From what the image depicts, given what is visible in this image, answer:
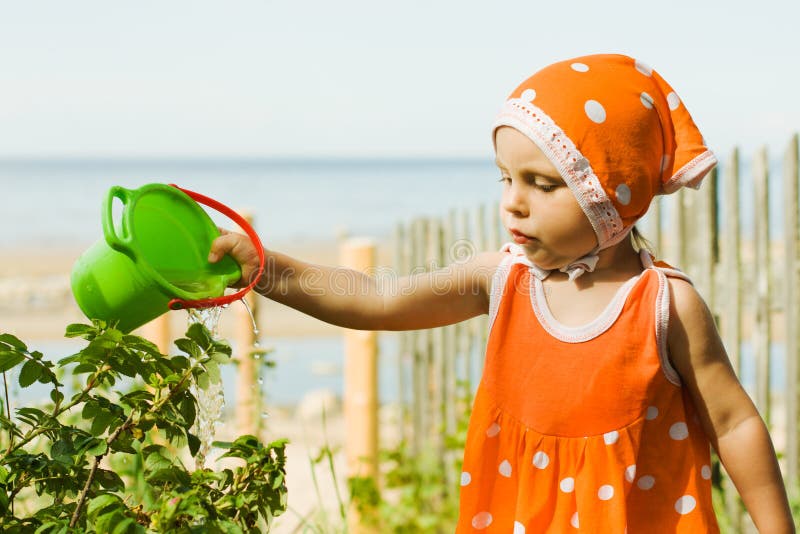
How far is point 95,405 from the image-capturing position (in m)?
1.50

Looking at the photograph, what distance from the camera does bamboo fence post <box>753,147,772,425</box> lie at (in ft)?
12.0

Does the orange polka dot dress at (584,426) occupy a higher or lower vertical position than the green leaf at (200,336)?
lower

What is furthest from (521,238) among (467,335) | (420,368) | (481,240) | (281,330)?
(281,330)

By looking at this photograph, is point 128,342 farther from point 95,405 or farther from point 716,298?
point 716,298

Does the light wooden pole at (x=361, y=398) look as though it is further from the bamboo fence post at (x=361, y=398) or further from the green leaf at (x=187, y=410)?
the green leaf at (x=187, y=410)

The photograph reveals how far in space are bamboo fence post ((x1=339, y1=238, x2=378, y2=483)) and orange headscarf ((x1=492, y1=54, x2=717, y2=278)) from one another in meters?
2.91

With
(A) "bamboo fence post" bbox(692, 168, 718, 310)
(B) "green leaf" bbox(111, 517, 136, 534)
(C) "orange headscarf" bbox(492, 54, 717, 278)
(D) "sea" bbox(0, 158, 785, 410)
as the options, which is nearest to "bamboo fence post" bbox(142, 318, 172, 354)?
(D) "sea" bbox(0, 158, 785, 410)

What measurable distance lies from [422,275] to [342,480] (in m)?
3.99

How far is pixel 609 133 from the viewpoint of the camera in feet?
5.81

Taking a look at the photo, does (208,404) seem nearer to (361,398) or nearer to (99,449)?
(99,449)

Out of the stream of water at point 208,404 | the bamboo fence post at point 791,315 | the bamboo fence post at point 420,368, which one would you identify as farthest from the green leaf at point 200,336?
the bamboo fence post at point 420,368

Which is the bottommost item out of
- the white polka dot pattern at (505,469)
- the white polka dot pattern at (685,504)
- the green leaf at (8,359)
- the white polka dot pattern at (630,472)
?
the white polka dot pattern at (685,504)

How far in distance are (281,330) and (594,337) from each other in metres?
11.1

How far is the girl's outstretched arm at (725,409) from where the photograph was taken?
72.3 inches
